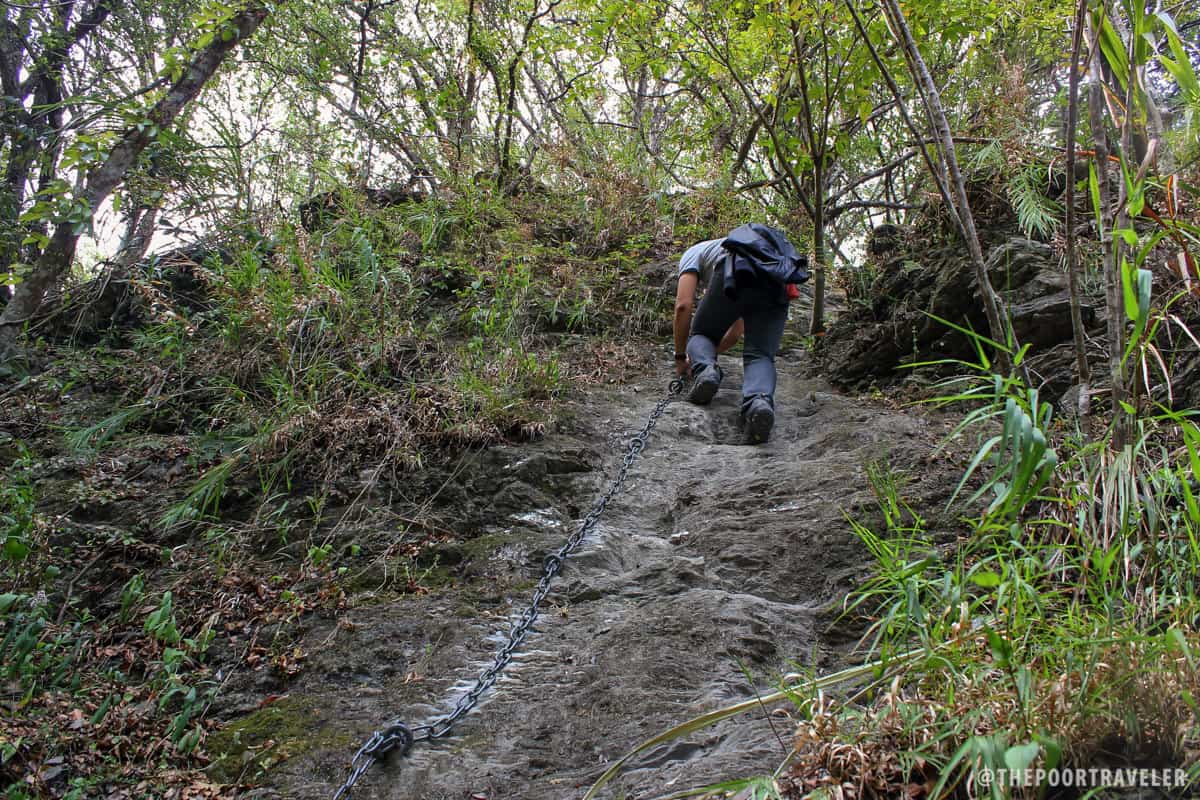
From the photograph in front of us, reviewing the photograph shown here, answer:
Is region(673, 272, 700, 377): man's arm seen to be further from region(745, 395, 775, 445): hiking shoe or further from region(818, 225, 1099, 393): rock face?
region(818, 225, 1099, 393): rock face

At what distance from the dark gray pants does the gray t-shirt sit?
13 centimetres

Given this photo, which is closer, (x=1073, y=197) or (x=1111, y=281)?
(x=1111, y=281)

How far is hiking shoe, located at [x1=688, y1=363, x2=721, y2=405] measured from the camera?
5.26 metres

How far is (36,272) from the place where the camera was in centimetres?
484

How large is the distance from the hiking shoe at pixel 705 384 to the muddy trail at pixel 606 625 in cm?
84

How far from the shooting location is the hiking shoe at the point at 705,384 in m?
5.26

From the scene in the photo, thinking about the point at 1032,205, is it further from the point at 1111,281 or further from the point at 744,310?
the point at 1111,281

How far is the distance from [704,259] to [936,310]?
5.72 feet

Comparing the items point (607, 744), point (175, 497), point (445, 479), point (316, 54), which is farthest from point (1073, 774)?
point (316, 54)

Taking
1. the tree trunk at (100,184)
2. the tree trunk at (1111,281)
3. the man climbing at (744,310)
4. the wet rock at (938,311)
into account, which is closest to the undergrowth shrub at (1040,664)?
the tree trunk at (1111,281)

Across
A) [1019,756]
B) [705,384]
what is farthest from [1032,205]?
[1019,756]

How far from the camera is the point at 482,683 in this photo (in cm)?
244

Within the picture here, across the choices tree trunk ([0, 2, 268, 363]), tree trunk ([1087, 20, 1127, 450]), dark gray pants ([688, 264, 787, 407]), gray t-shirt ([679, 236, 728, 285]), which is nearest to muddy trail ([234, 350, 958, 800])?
dark gray pants ([688, 264, 787, 407])

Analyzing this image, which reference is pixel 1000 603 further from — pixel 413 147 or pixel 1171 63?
pixel 413 147
